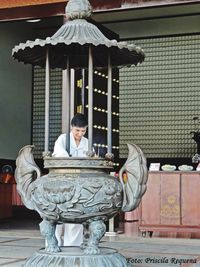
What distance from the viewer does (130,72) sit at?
11.4 m

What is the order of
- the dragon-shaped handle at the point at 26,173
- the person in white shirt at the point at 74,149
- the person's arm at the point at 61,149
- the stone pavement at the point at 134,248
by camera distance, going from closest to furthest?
the dragon-shaped handle at the point at 26,173, the person's arm at the point at 61,149, the person in white shirt at the point at 74,149, the stone pavement at the point at 134,248

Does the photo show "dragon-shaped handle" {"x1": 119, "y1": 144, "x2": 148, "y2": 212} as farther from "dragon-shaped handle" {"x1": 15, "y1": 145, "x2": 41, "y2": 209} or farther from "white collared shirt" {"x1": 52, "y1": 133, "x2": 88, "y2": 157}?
"dragon-shaped handle" {"x1": 15, "y1": 145, "x2": 41, "y2": 209}

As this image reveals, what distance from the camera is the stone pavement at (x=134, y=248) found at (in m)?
4.92

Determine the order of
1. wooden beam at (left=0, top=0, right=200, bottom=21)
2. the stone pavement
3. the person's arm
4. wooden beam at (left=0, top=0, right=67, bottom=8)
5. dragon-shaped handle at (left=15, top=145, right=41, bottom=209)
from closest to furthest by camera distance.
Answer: dragon-shaped handle at (left=15, top=145, right=41, bottom=209), the person's arm, the stone pavement, wooden beam at (left=0, top=0, right=200, bottom=21), wooden beam at (left=0, top=0, right=67, bottom=8)

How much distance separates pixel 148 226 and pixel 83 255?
3413 mm

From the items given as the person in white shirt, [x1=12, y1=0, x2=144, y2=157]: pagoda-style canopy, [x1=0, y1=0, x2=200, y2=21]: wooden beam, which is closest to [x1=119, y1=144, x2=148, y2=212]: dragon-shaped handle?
[x1=12, y1=0, x2=144, y2=157]: pagoda-style canopy

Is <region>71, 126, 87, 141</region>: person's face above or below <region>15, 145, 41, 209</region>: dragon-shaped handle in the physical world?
above

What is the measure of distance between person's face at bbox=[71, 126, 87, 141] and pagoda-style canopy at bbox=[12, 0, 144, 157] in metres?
0.08

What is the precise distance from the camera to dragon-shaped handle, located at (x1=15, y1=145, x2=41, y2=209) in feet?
14.3

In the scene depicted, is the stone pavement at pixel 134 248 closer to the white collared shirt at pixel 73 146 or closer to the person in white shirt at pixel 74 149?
the person in white shirt at pixel 74 149

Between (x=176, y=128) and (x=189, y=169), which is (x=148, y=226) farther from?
(x=176, y=128)

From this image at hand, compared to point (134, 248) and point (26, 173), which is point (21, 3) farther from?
point (26, 173)

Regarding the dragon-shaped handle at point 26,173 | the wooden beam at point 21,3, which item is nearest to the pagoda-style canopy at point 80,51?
the dragon-shaped handle at point 26,173

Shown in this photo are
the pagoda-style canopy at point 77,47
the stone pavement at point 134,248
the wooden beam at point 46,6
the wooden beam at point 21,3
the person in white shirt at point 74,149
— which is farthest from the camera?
the wooden beam at point 21,3
